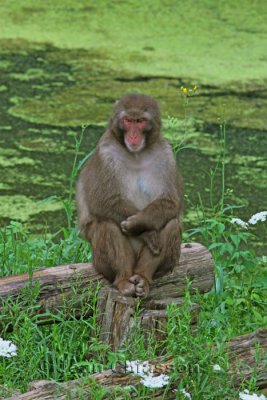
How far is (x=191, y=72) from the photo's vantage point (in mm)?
9023

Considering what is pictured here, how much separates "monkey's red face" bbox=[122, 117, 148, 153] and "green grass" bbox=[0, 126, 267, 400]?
2.16 ft

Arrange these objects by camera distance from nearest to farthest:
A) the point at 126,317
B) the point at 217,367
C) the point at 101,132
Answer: the point at 217,367, the point at 126,317, the point at 101,132

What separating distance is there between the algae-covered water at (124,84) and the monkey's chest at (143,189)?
124 centimetres

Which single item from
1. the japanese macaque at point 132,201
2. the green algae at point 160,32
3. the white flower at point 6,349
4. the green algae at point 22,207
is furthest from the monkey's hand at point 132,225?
the green algae at point 160,32

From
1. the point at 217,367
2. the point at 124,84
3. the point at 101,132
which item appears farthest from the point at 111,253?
the point at 124,84

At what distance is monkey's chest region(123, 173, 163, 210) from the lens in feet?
16.2

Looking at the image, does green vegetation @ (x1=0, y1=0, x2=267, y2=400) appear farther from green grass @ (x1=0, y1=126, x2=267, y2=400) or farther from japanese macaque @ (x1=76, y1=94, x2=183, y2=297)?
japanese macaque @ (x1=76, y1=94, x2=183, y2=297)

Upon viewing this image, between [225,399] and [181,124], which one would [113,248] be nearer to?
[225,399]

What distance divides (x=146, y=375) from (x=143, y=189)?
1409 mm

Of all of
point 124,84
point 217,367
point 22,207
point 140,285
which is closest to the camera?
point 217,367

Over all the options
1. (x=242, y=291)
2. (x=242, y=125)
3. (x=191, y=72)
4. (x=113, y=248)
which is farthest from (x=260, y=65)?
(x=113, y=248)

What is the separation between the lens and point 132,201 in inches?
Result: 194

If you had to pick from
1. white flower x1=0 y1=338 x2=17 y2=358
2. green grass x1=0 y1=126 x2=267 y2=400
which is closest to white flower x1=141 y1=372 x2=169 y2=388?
green grass x1=0 y1=126 x2=267 y2=400

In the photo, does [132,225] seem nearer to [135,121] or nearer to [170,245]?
[170,245]
